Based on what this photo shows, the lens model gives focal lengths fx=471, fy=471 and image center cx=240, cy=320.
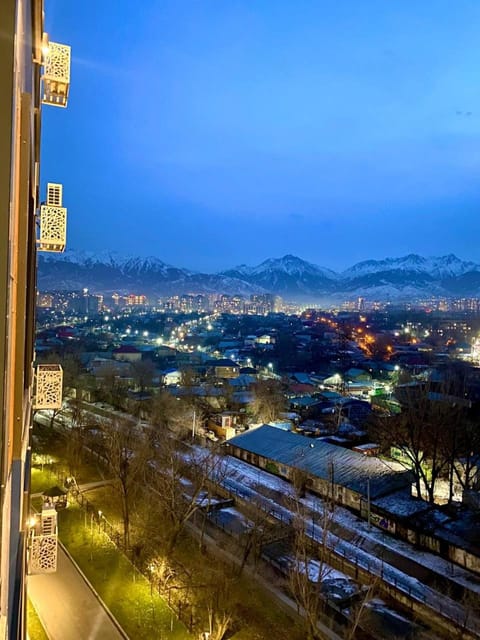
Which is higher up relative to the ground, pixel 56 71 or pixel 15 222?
pixel 56 71

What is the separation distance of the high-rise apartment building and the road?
559cm

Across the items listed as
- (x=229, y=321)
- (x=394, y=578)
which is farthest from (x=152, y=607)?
(x=229, y=321)

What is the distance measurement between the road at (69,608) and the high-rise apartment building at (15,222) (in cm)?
559

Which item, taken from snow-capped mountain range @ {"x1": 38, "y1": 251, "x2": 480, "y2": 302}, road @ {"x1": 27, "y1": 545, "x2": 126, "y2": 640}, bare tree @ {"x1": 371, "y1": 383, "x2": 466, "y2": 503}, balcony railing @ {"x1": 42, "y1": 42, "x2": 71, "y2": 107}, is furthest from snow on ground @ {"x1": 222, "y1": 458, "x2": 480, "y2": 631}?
snow-capped mountain range @ {"x1": 38, "y1": 251, "x2": 480, "y2": 302}

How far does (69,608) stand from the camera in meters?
8.12

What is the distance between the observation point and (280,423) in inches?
830

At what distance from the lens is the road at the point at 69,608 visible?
7.51 metres

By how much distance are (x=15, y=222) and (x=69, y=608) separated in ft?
28.4

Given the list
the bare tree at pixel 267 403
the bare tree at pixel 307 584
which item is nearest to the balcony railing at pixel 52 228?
the bare tree at pixel 307 584

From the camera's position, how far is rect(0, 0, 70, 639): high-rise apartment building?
124 centimetres

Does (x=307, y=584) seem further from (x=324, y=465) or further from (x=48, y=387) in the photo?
(x=324, y=465)

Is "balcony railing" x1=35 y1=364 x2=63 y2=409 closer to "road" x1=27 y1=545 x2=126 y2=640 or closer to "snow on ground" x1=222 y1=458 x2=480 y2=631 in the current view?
"road" x1=27 y1=545 x2=126 y2=640

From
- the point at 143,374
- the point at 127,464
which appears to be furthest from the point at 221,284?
the point at 127,464

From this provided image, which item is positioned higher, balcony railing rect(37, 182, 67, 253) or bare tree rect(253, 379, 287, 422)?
balcony railing rect(37, 182, 67, 253)
